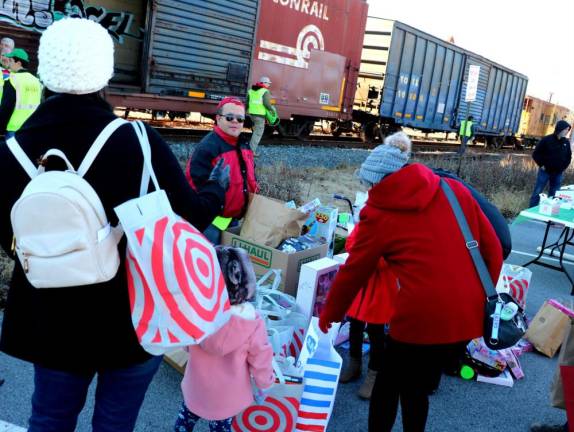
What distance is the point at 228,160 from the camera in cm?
363

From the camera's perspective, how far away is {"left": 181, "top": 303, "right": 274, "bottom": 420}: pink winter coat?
2285 mm

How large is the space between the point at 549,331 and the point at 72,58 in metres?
4.06

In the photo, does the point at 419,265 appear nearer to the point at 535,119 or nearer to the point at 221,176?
the point at 221,176

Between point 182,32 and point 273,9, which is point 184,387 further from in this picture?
point 273,9

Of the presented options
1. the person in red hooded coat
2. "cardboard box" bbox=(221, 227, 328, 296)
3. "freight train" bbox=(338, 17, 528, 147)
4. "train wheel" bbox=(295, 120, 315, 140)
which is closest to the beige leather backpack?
the person in red hooded coat

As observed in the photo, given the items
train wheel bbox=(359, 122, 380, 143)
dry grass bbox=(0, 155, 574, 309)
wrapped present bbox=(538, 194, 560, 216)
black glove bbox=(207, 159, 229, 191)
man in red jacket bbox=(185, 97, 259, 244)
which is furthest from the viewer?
train wheel bbox=(359, 122, 380, 143)

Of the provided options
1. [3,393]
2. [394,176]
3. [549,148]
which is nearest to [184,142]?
[549,148]

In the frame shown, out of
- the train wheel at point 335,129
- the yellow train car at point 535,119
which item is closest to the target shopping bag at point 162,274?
the train wheel at point 335,129

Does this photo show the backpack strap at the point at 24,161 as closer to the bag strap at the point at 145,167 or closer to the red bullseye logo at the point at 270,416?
the bag strap at the point at 145,167

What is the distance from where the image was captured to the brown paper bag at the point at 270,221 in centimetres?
383

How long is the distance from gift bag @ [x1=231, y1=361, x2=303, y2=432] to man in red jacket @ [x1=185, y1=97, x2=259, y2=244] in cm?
138

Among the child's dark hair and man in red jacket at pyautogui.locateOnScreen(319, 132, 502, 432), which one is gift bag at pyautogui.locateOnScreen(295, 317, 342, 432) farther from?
the child's dark hair

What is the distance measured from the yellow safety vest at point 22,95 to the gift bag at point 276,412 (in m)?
4.79

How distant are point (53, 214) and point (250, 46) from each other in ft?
38.3
